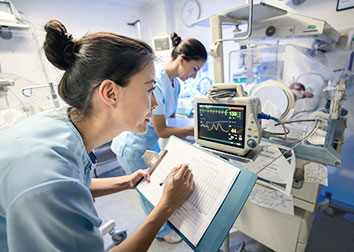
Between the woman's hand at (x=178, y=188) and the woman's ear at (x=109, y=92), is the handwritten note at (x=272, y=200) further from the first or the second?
the woman's ear at (x=109, y=92)

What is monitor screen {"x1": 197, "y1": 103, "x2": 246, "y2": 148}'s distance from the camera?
767mm

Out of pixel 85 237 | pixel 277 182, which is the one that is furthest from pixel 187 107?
pixel 85 237

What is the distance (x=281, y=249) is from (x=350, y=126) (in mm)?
1489

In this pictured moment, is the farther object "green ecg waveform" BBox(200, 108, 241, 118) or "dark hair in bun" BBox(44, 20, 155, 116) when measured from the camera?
"green ecg waveform" BBox(200, 108, 241, 118)

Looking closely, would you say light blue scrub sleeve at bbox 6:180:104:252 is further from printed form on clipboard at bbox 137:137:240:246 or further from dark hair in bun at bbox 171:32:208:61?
dark hair in bun at bbox 171:32:208:61

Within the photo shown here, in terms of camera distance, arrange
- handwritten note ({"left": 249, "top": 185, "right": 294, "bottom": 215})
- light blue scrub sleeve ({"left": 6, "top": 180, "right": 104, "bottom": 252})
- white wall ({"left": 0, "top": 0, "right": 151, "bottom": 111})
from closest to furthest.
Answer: light blue scrub sleeve ({"left": 6, "top": 180, "right": 104, "bottom": 252}) → handwritten note ({"left": 249, "top": 185, "right": 294, "bottom": 215}) → white wall ({"left": 0, "top": 0, "right": 151, "bottom": 111})

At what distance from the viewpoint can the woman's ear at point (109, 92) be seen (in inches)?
25.2

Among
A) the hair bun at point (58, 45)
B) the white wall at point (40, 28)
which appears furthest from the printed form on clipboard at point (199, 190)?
the white wall at point (40, 28)

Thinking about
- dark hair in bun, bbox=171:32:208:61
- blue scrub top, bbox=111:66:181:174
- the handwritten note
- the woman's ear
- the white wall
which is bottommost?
the handwritten note

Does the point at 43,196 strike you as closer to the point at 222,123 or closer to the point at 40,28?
the point at 222,123

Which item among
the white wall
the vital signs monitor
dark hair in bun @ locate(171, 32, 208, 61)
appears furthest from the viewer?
the white wall

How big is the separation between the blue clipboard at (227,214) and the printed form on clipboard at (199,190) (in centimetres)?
1

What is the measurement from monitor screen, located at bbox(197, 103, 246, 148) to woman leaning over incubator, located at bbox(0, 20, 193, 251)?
246 mm

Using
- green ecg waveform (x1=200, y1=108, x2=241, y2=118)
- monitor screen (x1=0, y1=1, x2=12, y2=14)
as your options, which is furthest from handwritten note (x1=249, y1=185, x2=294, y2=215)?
monitor screen (x1=0, y1=1, x2=12, y2=14)
